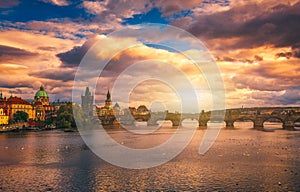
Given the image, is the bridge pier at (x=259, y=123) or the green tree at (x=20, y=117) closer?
the green tree at (x=20, y=117)

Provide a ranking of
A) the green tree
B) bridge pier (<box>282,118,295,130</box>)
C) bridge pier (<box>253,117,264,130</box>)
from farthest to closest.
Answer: bridge pier (<box>253,117,264,130</box>)
bridge pier (<box>282,118,295,130</box>)
the green tree

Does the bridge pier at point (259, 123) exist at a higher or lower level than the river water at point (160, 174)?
higher

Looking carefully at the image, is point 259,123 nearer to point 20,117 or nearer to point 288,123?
point 288,123

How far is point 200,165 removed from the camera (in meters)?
50.1

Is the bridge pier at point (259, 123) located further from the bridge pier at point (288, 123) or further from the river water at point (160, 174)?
the river water at point (160, 174)

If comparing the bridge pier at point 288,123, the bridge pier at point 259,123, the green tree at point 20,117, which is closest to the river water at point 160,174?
the green tree at point 20,117

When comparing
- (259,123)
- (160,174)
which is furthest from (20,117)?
(160,174)

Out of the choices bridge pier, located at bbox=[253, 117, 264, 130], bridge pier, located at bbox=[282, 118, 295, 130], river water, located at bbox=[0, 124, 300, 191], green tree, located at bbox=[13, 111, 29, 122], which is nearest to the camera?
river water, located at bbox=[0, 124, 300, 191]

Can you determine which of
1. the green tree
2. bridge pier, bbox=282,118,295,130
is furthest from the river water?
bridge pier, bbox=282,118,295,130

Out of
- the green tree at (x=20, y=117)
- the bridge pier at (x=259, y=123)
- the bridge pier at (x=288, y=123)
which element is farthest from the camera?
the bridge pier at (x=259, y=123)

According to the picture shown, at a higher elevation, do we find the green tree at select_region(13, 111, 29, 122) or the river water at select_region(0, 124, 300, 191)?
the green tree at select_region(13, 111, 29, 122)

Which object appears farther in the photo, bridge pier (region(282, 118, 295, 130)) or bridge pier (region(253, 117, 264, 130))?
bridge pier (region(253, 117, 264, 130))

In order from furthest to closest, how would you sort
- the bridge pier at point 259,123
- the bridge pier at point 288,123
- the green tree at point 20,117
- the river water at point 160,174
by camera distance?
the bridge pier at point 259,123
the bridge pier at point 288,123
the green tree at point 20,117
the river water at point 160,174

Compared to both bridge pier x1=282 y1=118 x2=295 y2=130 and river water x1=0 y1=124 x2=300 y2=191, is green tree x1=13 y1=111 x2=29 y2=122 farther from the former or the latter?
bridge pier x1=282 y1=118 x2=295 y2=130
